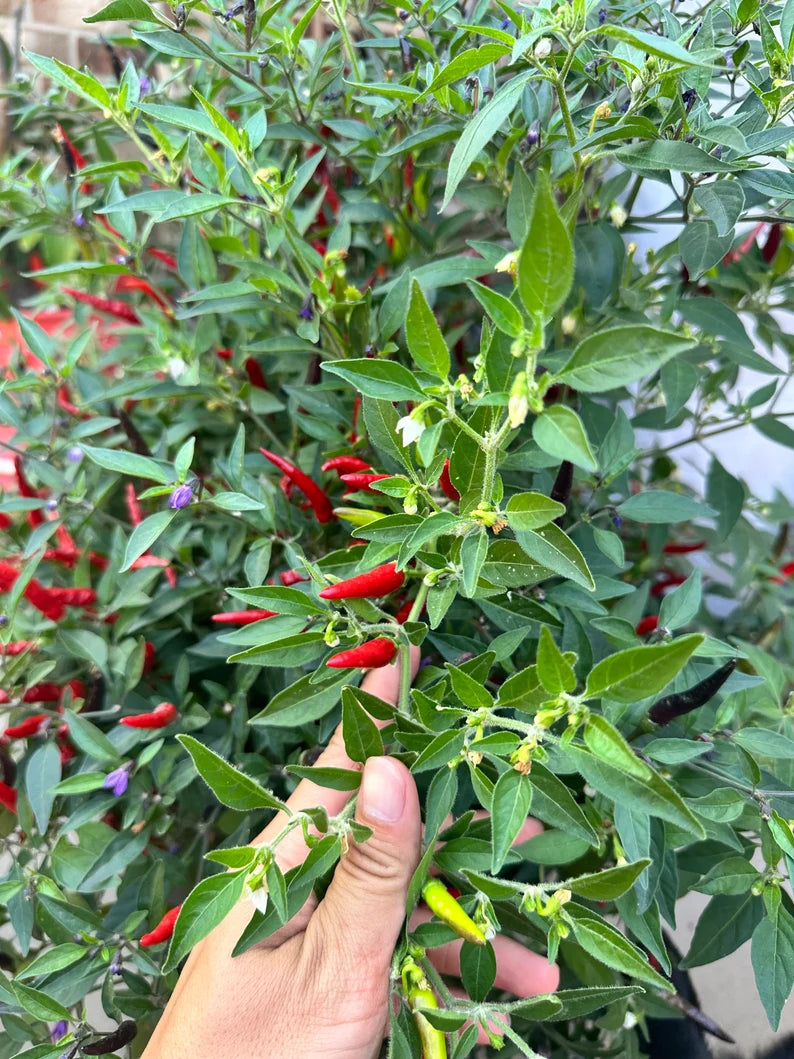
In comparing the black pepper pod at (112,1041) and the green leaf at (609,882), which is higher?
the green leaf at (609,882)

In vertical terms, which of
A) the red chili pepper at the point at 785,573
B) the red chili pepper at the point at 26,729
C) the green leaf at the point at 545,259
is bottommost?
the red chili pepper at the point at 26,729

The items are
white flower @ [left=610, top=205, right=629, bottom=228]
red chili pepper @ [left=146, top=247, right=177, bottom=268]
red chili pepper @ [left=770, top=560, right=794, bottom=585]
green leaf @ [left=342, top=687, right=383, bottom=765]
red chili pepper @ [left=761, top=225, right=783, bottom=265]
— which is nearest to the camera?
green leaf @ [left=342, top=687, right=383, bottom=765]

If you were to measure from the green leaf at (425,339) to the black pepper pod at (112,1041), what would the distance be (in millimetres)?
629

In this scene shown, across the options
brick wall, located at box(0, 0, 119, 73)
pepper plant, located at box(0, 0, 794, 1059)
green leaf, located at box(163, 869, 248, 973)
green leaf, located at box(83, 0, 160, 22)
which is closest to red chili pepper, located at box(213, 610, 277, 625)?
pepper plant, located at box(0, 0, 794, 1059)

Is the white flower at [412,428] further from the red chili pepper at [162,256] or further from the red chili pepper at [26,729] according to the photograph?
the red chili pepper at [162,256]

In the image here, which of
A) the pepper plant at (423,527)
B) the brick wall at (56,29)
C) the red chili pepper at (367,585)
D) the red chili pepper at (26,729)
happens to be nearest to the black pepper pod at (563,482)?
the pepper plant at (423,527)

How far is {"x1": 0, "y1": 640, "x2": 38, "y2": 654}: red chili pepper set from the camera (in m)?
0.79

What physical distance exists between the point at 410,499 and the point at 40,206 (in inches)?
26.7

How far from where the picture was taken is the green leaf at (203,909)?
1.46 feet

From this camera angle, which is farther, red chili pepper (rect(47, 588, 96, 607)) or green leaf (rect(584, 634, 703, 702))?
red chili pepper (rect(47, 588, 96, 607))

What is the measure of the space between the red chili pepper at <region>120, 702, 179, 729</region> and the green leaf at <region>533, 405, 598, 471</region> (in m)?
0.52

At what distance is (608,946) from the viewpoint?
0.47 meters

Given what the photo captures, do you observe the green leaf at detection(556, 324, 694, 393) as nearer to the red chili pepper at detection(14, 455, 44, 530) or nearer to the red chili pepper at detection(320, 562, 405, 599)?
the red chili pepper at detection(320, 562, 405, 599)

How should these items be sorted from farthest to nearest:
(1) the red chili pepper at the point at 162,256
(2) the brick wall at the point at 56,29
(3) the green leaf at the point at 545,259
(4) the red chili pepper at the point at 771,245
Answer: (2) the brick wall at the point at 56,29 < (1) the red chili pepper at the point at 162,256 < (4) the red chili pepper at the point at 771,245 < (3) the green leaf at the point at 545,259
